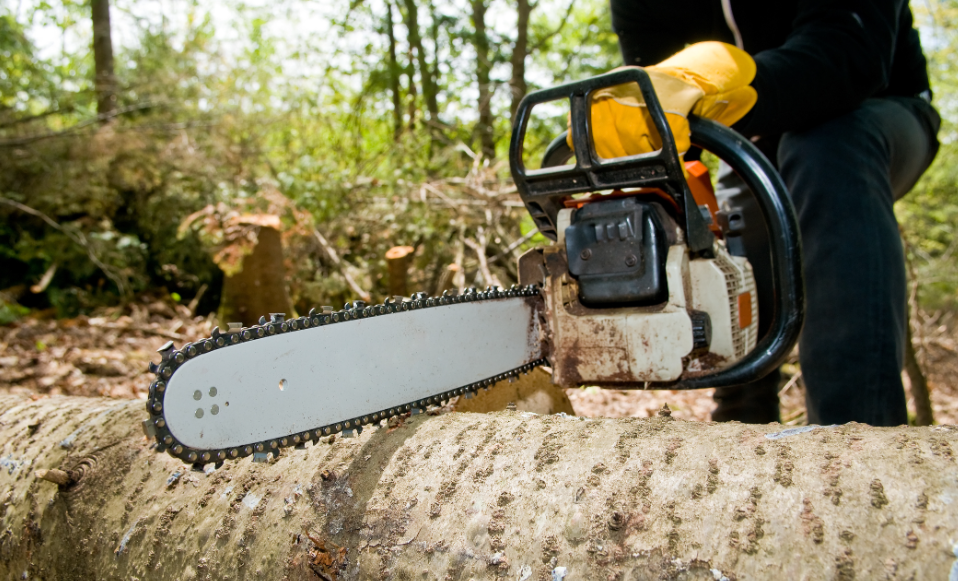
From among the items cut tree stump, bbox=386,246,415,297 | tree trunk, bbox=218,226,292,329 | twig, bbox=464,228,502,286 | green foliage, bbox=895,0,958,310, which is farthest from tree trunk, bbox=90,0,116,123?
green foliage, bbox=895,0,958,310

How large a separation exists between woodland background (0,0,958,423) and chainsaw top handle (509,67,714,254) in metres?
1.90

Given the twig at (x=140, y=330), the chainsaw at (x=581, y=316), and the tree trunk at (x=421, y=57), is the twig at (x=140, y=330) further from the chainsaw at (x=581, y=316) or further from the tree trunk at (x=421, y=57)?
the tree trunk at (x=421, y=57)

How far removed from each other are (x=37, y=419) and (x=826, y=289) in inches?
76.4

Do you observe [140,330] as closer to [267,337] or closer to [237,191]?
A: [237,191]

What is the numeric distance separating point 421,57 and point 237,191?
3644 millimetres

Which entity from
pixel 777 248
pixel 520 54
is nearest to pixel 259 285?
pixel 777 248

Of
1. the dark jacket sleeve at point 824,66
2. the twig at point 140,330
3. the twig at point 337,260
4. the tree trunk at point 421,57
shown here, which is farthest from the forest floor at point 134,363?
the tree trunk at point 421,57

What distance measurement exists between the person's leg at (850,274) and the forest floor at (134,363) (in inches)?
59.0

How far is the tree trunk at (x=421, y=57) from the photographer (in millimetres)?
6980

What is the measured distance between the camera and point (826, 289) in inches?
57.7

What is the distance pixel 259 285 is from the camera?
3.90m

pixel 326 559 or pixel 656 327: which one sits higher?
pixel 656 327

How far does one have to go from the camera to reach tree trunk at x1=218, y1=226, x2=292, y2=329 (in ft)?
12.6

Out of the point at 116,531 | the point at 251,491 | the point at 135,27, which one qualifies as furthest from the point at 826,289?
the point at 135,27
